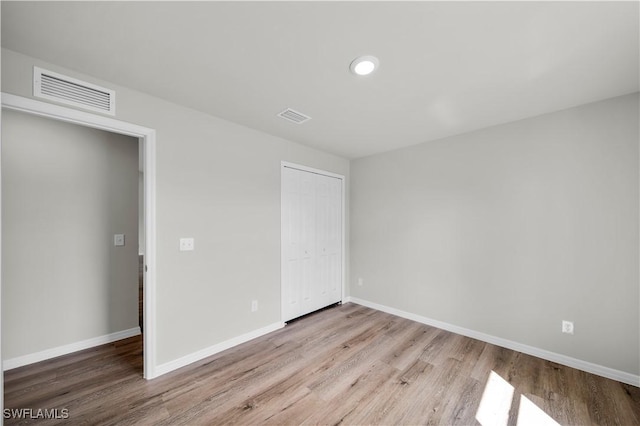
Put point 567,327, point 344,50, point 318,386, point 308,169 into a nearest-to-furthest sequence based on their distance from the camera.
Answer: point 344,50 < point 318,386 < point 567,327 < point 308,169

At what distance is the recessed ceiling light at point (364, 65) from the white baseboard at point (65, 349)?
362 cm

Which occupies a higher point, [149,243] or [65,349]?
[149,243]

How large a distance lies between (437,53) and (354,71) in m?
0.54

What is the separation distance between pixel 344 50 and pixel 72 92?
6.44 ft

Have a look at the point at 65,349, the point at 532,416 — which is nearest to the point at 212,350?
the point at 65,349

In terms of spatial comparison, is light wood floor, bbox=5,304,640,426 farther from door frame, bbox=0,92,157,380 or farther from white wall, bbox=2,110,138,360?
white wall, bbox=2,110,138,360

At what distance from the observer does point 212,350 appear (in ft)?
8.26

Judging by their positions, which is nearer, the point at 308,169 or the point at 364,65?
the point at 364,65

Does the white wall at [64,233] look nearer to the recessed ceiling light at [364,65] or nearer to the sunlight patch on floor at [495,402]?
the recessed ceiling light at [364,65]

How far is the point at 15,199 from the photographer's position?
2.32 meters

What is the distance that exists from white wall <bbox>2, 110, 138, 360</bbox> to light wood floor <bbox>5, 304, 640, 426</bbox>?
13.6 inches

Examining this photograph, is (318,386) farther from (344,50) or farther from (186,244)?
(344,50)

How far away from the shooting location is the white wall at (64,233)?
7.61 ft

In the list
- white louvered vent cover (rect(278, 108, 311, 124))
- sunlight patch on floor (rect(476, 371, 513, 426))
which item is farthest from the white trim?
sunlight patch on floor (rect(476, 371, 513, 426))
